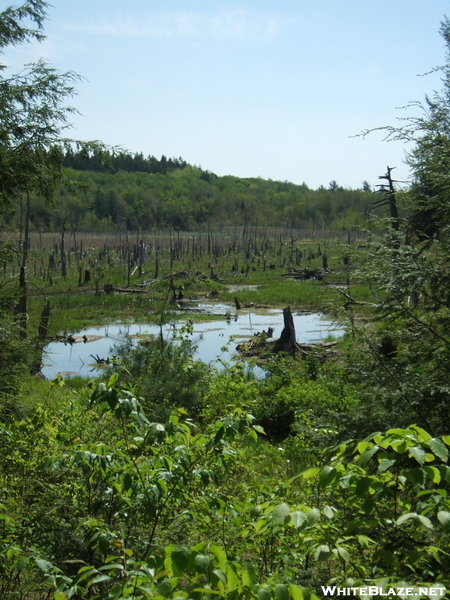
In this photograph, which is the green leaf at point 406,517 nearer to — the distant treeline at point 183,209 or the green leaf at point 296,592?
the green leaf at point 296,592

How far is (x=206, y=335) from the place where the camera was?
22.7 metres

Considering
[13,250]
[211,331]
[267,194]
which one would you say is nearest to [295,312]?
[211,331]

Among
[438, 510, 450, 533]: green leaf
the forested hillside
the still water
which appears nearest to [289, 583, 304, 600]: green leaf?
the forested hillside

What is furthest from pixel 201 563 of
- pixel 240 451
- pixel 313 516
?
pixel 240 451

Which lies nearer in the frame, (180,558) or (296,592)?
(296,592)

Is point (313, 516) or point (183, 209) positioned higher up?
point (183, 209)

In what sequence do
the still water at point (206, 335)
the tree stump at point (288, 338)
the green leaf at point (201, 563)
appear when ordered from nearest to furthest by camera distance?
the green leaf at point (201, 563) → the tree stump at point (288, 338) → the still water at point (206, 335)

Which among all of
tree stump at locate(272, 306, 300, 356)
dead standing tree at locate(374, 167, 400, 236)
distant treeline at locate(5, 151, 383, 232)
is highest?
distant treeline at locate(5, 151, 383, 232)

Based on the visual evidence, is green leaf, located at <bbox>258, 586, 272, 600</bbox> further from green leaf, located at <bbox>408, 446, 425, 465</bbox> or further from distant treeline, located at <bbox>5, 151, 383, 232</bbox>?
distant treeline, located at <bbox>5, 151, 383, 232</bbox>

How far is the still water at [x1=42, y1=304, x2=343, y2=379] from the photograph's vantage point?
18.0m

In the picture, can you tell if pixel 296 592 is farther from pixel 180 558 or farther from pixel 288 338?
pixel 288 338

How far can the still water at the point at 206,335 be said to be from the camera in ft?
59.2

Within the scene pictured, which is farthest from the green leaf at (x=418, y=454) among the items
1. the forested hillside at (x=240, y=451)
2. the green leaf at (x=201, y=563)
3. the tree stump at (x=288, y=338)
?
the tree stump at (x=288, y=338)

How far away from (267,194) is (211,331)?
428ft
